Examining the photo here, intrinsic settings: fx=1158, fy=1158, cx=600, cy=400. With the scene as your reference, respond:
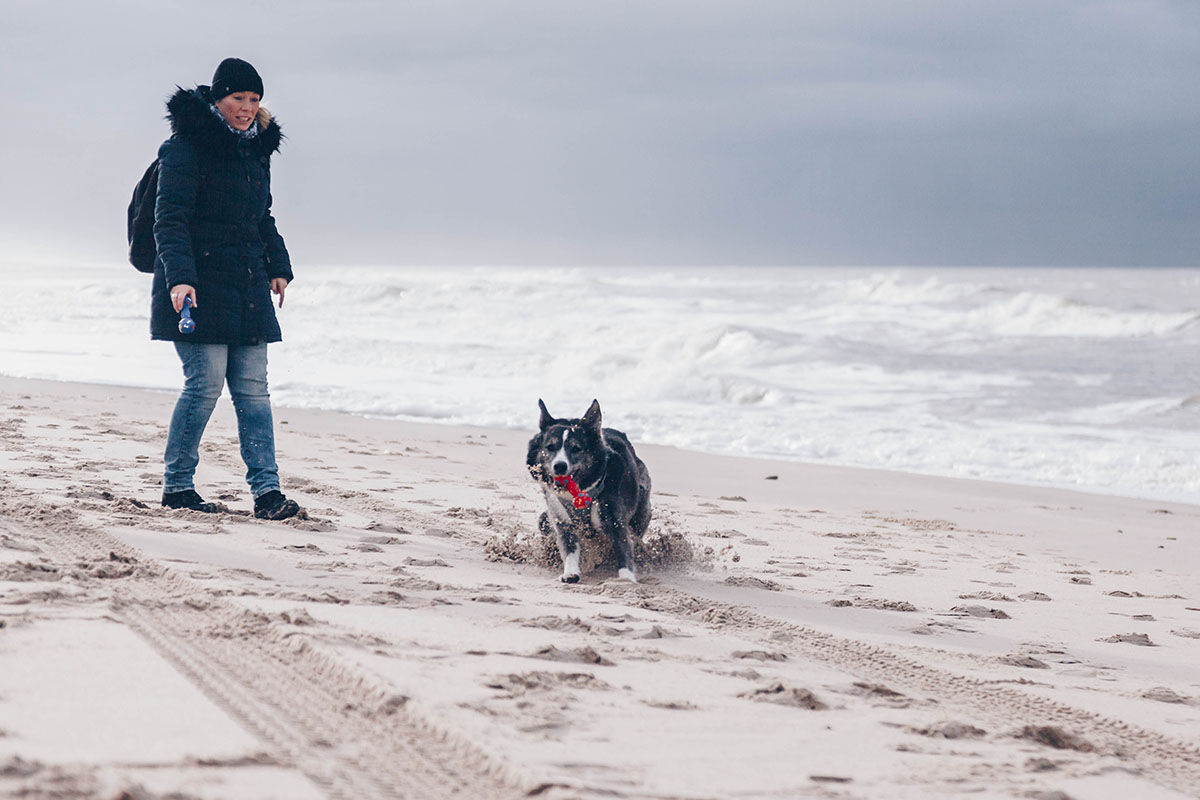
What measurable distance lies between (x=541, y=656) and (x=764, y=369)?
618 inches

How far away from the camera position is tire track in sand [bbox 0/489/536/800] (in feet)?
7.11

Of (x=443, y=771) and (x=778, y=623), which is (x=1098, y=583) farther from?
(x=443, y=771)

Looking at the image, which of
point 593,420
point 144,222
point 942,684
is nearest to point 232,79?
point 144,222

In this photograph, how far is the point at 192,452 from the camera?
17.3ft

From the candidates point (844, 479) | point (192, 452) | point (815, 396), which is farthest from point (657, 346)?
point (192, 452)

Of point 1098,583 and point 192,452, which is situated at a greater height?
point 192,452

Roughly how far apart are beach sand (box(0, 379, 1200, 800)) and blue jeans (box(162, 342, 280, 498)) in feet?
0.65

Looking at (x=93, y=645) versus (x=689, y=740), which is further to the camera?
(x=93, y=645)

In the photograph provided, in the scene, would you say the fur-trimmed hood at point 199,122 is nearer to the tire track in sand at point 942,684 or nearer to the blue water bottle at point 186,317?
the blue water bottle at point 186,317

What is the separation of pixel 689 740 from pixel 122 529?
2.87 metres

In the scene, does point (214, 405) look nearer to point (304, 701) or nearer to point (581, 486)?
point (581, 486)

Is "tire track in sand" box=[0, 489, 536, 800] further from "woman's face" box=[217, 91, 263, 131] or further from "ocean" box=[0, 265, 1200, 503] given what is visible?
"ocean" box=[0, 265, 1200, 503]

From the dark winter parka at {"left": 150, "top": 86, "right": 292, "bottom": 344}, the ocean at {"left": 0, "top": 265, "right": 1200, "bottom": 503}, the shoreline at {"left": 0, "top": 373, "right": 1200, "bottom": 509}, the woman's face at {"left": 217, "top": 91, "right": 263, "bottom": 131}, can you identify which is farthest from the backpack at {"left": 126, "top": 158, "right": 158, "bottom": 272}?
the ocean at {"left": 0, "top": 265, "right": 1200, "bottom": 503}

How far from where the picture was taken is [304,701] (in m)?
2.57
